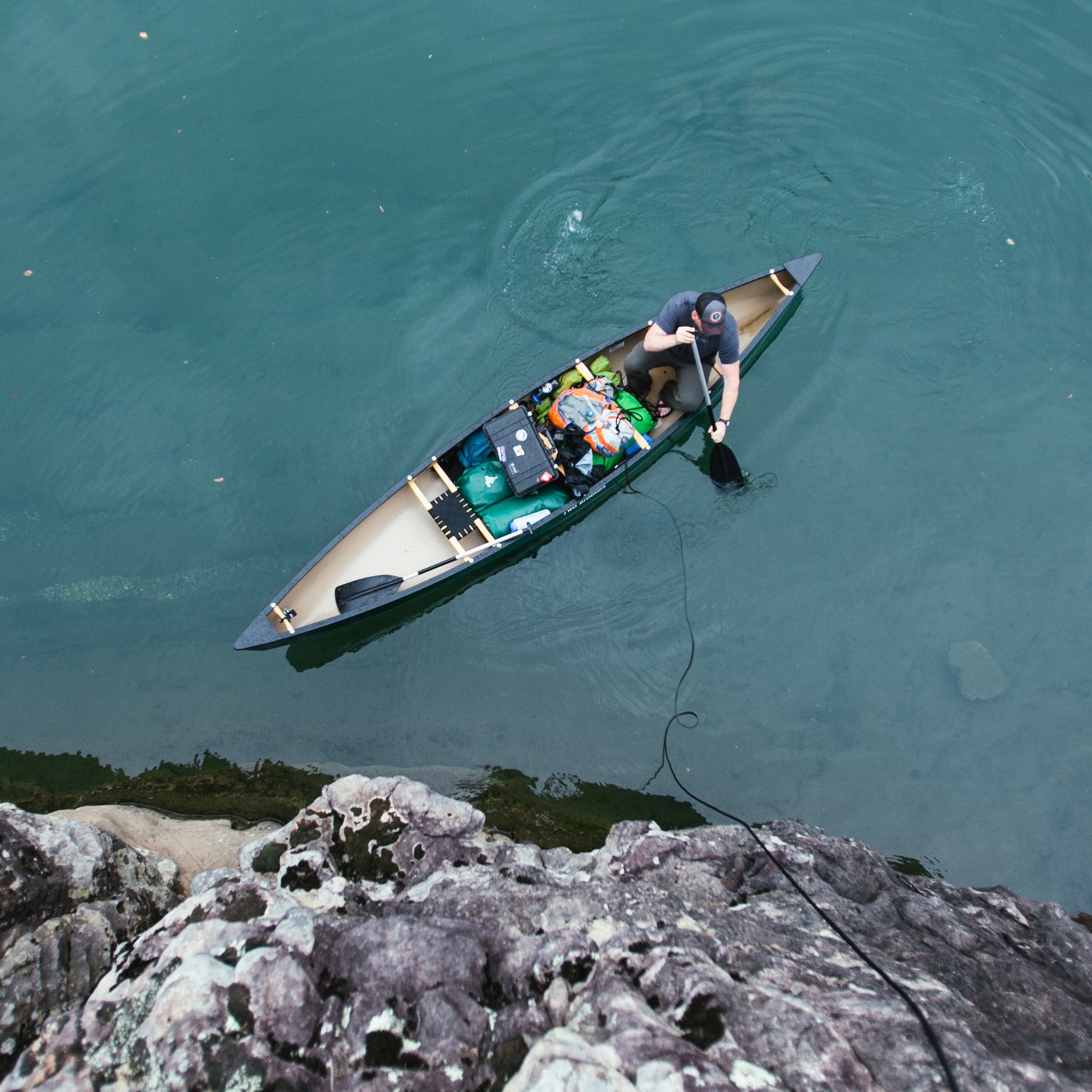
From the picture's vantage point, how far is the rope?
15.5ft

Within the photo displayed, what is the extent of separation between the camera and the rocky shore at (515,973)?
15.0 feet

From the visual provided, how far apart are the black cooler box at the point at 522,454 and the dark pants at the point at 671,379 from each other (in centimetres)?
145

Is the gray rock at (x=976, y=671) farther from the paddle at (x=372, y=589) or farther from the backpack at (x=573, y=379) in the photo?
the paddle at (x=372, y=589)

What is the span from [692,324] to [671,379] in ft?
4.15

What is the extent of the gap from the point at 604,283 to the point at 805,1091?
28.6ft

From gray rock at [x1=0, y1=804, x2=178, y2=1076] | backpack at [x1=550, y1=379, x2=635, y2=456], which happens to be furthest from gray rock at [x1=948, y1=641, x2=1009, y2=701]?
gray rock at [x1=0, y1=804, x2=178, y2=1076]

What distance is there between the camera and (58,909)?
6285 millimetres

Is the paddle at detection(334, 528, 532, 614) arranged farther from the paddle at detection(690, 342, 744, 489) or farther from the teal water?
the paddle at detection(690, 342, 744, 489)

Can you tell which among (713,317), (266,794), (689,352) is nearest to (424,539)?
(266,794)

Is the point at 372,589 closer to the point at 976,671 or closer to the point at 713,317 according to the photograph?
the point at 713,317

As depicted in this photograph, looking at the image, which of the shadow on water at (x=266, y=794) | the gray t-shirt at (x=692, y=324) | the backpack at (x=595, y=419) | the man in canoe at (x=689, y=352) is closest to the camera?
the man in canoe at (x=689, y=352)

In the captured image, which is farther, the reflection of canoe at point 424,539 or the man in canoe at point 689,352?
the reflection of canoe at point 424,539

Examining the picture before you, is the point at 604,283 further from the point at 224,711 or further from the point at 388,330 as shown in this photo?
the point at 224,711

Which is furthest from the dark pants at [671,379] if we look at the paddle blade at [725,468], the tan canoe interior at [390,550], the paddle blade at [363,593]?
the paddle blade at [363,593]
